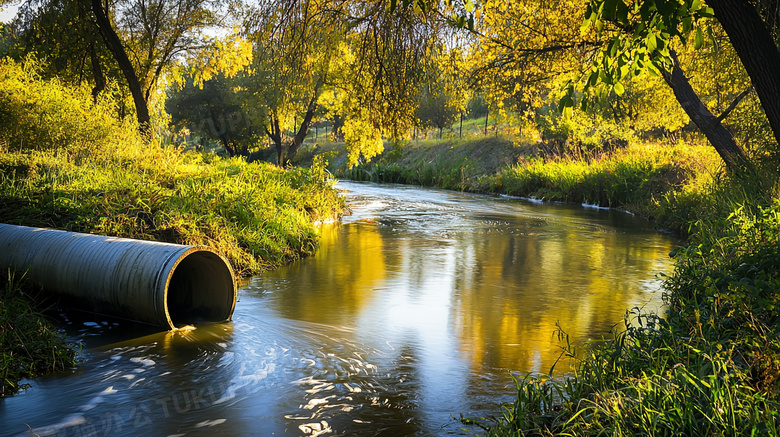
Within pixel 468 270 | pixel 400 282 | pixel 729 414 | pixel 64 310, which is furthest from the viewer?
pixel 468 270

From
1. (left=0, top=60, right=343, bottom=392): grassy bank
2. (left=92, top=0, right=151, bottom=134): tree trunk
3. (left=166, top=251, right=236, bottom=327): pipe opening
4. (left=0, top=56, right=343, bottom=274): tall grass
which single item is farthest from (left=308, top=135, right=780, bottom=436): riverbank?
(left=92, top=0, right=151, bottom=134): tree trunk

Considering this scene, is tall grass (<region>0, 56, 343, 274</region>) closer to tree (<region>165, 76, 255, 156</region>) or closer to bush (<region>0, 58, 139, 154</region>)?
bush (<region>0, 58, 139, 154</region>)

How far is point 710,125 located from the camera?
13.9m

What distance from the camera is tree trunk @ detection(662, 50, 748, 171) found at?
13.5 m

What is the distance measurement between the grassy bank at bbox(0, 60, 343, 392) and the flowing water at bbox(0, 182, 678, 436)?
807mm

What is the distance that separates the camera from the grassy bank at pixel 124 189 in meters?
9.78

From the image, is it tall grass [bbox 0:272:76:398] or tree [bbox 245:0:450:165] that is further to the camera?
tree [bbox 245:0:450:165]

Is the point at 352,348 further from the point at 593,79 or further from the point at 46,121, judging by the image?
the point at 46,121

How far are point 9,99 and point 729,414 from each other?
14914 mm

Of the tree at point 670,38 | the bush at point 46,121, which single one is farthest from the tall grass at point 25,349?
the bush at point 46,121

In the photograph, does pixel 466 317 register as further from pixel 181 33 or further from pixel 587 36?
pixel 181 33

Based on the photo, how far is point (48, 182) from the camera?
1104 cm

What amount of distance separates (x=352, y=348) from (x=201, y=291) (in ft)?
7.88

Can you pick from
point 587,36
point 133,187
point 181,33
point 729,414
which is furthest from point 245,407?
point 181,33
